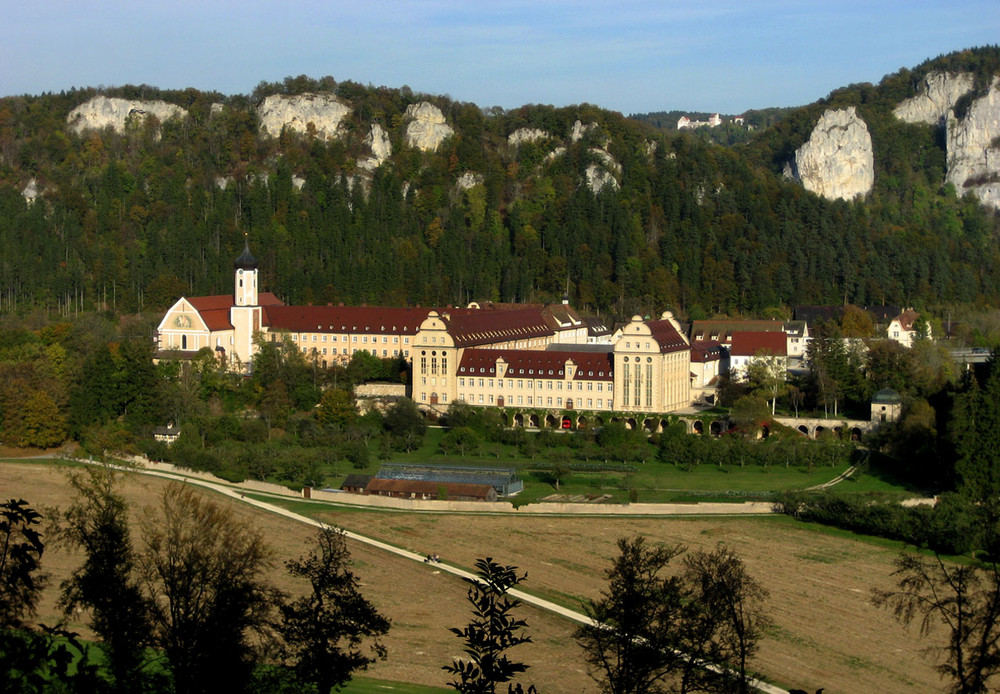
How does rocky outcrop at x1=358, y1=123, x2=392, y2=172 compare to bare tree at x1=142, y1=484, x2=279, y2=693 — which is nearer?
bare tree at x1=142, y1=484, x2=279, y2=693

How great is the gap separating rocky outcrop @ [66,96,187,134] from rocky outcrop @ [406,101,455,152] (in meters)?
20.6

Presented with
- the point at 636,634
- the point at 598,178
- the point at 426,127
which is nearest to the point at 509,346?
the point at 598,178

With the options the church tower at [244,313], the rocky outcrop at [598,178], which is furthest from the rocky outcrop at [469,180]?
the church tower at [244,313]

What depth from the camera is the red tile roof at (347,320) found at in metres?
77.0

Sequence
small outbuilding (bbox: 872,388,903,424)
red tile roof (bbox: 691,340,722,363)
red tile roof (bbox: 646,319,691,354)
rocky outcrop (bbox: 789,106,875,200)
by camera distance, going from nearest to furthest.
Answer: small outbuilding (bbox: 872,388,903,424) < red tile roof (bbox: 646,319,691,354) < red tile roof (bbox: 691,340,722,363) < rocky outcrop (bbox: 789,106,875,200)

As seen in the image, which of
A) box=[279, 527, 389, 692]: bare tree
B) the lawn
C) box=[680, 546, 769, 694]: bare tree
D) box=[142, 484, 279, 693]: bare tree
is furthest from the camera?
the lawn

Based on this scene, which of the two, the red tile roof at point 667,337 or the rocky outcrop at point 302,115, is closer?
the red tile roof at point 667,337

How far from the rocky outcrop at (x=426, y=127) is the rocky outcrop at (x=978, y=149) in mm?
52664

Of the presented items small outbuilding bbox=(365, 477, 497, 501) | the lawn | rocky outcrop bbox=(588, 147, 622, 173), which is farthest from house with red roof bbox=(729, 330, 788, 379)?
rocky outcrop bbox=(588, 147, 622, 173)

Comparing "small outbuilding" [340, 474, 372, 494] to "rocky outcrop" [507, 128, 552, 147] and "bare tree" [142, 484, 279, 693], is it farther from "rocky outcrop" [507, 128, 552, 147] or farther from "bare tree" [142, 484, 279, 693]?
"rocky outcrop" [507, 128, 552, 147]

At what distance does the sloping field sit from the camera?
30609 mm

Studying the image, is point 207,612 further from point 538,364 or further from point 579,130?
point 579,130

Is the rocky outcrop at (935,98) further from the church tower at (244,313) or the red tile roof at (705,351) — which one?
the church tower at (244,313)

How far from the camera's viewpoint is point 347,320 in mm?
78375
